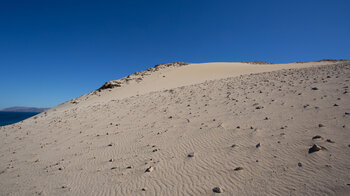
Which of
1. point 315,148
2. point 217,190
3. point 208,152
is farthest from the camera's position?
point 208,152

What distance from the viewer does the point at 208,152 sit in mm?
4355

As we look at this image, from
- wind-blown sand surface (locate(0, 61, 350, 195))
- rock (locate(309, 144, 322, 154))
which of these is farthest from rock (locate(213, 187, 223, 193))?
rock (locate(309, 144, 322, 154))

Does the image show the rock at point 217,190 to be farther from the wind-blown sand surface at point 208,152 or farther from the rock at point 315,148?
the rock at point 315,148

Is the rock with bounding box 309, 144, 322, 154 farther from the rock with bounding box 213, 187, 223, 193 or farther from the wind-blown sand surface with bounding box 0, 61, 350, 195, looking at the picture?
the rock with bounding box 213, 187, 223, 193

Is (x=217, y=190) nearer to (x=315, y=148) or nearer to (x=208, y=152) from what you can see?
(x=208, y=152)

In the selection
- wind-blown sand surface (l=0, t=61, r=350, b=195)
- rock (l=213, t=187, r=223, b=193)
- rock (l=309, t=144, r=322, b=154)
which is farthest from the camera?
rock (l=309, t=144, r=322, b=154)

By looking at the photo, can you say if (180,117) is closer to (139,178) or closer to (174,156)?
(174,156)

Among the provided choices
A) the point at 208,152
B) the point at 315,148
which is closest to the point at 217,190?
the point at 208,152

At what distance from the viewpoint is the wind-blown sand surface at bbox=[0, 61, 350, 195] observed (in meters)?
3.14

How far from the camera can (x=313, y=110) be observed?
18.1 ft

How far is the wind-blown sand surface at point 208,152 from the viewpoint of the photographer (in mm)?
3137

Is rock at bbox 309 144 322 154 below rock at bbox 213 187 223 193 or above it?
above

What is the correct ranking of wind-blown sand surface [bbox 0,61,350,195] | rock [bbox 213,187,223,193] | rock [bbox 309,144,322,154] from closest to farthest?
rock [bbox 213,187,223,193] < wind-blown sand surface [bbox 0,61,350,195] < rock [bbox 309,144,322,154]

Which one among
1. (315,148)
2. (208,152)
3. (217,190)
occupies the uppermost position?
(315,148)
